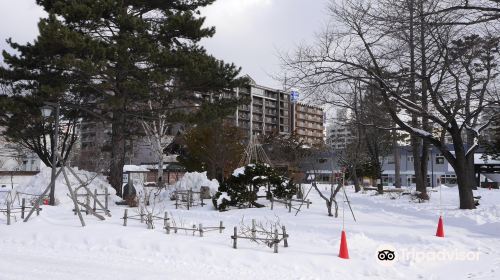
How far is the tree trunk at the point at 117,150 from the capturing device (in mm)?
21938

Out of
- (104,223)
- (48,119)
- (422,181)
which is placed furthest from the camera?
(422,181)

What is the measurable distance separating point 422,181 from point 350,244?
17088 millimetres

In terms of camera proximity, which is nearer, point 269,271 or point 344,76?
point 269,271

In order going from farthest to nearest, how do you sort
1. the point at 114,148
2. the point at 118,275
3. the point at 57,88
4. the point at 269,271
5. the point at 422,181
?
the point at 422,181
the point at 114,148
the point at 57,88
the point at 269,271
the point at 118,275

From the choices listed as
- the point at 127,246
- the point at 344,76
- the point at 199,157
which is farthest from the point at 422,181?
the point at 127,246

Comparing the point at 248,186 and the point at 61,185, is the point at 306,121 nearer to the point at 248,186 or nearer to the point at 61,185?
the point at 61,185

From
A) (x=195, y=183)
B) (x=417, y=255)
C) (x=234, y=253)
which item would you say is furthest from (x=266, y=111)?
(x=234, y=253)

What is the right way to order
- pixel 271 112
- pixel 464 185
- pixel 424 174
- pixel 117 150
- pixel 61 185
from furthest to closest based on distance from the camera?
1. pixel 271 112
2. pixel 424 174
3. pixel 117 150
4. pixel 61 185
5. pixel 464 185

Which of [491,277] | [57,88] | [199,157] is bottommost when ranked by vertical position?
[491,277]

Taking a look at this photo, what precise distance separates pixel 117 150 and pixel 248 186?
714 cm

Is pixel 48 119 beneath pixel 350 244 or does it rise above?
above

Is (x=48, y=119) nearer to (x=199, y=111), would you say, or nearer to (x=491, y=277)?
(x=199, y=111)

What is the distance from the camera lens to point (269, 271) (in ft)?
25.9

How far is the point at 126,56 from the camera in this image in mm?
18734
